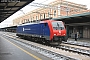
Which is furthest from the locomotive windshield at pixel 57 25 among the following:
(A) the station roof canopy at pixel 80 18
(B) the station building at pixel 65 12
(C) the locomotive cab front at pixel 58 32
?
(B) the station building at pixel 65 12

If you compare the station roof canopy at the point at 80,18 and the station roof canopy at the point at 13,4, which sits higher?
the station roof canopy at the point at 13,4

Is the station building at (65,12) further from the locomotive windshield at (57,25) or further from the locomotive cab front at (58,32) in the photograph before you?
the locomotive cab front at (58,32)

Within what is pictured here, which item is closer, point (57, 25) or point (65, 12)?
point (57, 25)

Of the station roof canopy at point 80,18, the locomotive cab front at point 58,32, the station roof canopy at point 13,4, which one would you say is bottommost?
the locomotive cab front at point 58,32

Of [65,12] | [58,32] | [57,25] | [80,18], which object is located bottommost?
[58,32]

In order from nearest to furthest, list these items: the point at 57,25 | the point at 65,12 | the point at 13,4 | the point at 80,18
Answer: the point at 13,4
the point at 57,25
the point at 80,18
the point at 65,12

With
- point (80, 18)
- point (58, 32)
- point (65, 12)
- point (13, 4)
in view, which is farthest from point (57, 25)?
point (65, 12)

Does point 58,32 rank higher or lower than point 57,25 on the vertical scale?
lower

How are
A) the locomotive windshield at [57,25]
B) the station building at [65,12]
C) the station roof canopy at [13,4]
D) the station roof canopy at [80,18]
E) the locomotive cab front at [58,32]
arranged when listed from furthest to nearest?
1. the station building at [65,12]
2. the station roof canopy at [80,18]
3. the locomotive windshield at [57,25]
4. the locomotive cab front at [58,32]
5. the station roof canopy at [13,4]

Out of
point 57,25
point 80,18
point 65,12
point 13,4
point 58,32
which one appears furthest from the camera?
point 65,12

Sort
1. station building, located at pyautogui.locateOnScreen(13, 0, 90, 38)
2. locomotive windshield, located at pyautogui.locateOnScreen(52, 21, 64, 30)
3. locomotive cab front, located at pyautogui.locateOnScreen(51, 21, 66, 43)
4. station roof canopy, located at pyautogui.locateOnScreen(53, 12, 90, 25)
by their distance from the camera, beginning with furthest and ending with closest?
1. station building, located at pyautogui.locateOnScreen(13, 0, 90, 38)
2. station roof canopy, located at pyautogui.locateOnScreen(53, 12, 90, 25)
3. locomotive windshield, located at pyautogui.locateOnScreen(52, 21, 64, 30)
4. locomotive cab front, located at pyautogui.locateOnScreen(51, 21, 66, 43)

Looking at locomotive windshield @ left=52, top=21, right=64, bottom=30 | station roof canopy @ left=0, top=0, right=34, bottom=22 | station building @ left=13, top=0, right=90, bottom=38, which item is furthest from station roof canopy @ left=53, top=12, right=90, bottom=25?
station roof canopy @ left=0, top=0, right=34, bottom=22

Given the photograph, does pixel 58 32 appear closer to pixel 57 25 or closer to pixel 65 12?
pixel 57 25

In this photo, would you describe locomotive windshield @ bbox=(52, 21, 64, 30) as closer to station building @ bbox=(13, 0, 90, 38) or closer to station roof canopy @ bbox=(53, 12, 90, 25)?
station roof canopy @ bbox=(53, 12, 90, 25)
